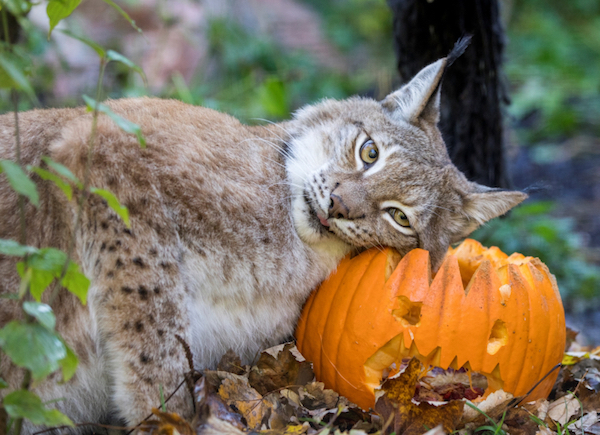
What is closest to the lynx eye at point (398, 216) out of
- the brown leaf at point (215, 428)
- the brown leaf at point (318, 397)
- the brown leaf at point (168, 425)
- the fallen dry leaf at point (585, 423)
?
the brown leaf at point (318, 397)

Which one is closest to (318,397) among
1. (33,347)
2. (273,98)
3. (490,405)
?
(490,405)

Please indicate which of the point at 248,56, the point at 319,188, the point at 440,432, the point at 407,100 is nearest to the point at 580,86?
the point at 248,56

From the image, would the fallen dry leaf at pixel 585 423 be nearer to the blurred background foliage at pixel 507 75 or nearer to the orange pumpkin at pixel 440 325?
the orange pumpkin at pixel 440 325

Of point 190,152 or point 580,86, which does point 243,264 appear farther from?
point 580,86

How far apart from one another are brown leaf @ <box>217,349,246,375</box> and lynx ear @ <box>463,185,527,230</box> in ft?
5.49

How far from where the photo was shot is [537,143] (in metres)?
9.18

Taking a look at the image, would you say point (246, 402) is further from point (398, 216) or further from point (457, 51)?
point (457, 51)

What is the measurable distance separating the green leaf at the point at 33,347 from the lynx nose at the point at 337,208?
165 cm

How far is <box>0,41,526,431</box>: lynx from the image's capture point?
268cm

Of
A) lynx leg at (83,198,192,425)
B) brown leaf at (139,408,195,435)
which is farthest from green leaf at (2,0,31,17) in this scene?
brown leaf at (139,408,195,435)

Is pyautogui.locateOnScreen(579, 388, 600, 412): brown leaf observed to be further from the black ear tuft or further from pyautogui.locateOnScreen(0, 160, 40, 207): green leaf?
pyautogui.locateOnScreen(0, 160, 40, 207): green leaf

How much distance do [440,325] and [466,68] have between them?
7.96ft

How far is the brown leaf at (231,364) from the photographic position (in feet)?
10.1

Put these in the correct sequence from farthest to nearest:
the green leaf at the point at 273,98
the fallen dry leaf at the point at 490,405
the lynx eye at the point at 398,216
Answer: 1. the green leaf at the point at 273,98
2. the lynx eye at the point at 398,216
3. the fallen dry leaf at the point at 490,405
